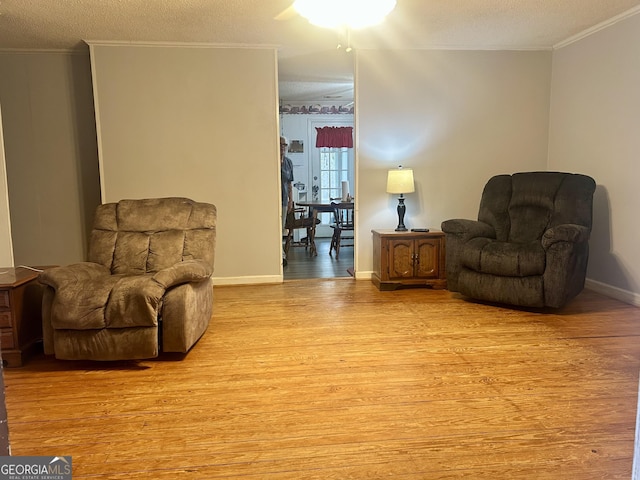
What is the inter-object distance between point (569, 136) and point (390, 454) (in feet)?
13.0

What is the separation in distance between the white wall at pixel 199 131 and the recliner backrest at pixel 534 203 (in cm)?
208

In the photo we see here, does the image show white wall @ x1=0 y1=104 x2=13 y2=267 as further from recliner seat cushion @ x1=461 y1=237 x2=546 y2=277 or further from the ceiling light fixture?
recliner seat cushion @ x1=461 y1=237 x2=546 y2=277

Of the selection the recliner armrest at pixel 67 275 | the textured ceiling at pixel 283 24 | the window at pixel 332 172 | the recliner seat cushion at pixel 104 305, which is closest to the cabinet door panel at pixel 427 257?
the textured ceiling at pixel 283 24

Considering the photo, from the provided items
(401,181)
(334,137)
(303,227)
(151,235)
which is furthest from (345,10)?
(334,137)

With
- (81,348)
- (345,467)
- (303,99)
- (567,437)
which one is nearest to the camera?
(345,467)

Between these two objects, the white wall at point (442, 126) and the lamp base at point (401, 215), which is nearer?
the lamp base at point (401, 215)

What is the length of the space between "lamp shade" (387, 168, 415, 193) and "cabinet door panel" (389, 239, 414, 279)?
0.50 m

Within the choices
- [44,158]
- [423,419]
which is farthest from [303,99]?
[423,419]

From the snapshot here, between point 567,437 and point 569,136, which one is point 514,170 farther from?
point 567,437

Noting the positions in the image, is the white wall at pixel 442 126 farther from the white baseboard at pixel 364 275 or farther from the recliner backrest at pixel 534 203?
the recliner backrest at pixel 534 203

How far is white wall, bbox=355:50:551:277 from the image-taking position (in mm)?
4738

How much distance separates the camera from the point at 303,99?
776 cm

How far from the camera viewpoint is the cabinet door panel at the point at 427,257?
14.7ft

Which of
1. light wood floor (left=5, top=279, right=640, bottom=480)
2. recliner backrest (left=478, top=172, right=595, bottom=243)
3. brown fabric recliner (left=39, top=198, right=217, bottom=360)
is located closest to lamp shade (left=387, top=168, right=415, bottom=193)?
recliner backrest (left=478, top=172, right=595, bottom=243)
